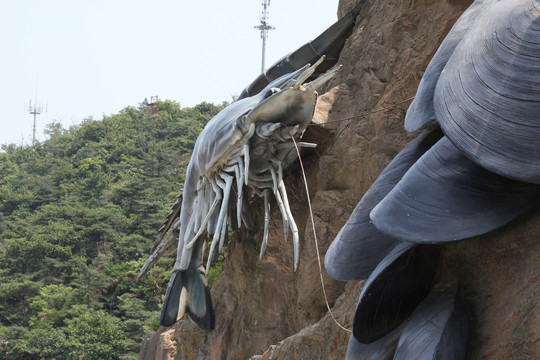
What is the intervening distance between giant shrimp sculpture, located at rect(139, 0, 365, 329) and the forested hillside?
247 inches

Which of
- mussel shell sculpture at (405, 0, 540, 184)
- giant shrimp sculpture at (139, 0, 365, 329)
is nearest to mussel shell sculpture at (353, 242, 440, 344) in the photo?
mussel shell sculpture at (405, 0, 540, 184)

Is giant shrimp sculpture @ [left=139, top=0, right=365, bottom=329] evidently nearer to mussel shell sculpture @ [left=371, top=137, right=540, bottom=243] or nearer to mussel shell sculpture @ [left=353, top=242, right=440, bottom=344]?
mussel shell sculpture @ [left=353, top=242, right=440, bottom=344]

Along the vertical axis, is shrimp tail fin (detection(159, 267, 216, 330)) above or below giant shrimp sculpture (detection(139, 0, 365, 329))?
below

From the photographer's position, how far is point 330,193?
421cm

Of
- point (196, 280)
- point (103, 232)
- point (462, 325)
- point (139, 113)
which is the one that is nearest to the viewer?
point (462, 325)

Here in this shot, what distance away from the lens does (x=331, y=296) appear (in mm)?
3943

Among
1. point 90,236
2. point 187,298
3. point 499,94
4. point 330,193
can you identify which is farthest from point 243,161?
point 90,236

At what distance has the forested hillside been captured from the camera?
15.8 m

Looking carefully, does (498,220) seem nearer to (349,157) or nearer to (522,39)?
(522,39)

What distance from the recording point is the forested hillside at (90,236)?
623 inches

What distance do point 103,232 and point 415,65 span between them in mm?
18149

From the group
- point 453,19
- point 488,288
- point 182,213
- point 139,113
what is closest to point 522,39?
point 488,288

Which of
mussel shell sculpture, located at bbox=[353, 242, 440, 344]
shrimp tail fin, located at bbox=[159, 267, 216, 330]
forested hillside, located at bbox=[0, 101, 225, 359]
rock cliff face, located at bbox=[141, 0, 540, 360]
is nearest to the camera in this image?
mussel shell sculpture, located at bbox=[353, 242, 440, 344]

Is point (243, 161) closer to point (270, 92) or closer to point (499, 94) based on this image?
point (270, 92)
